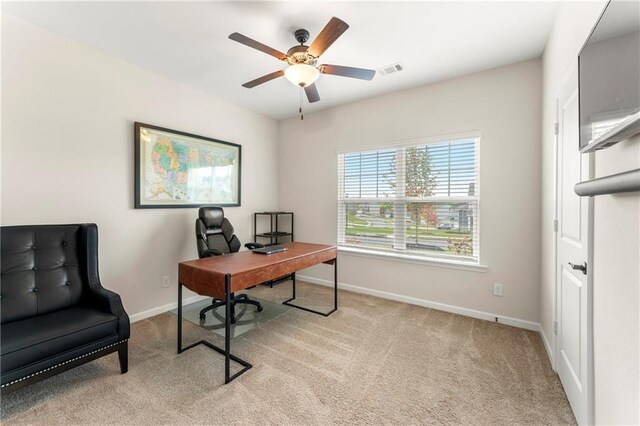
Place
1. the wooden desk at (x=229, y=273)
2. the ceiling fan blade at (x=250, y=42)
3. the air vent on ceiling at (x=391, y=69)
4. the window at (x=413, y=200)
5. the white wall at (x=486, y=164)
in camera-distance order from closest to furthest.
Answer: the ceiling fan blade at (x=250, y=42)
the wooden desk at (x=229, y=273)
the white wall at (x=486, y=164)
the air vent on ceiling at (x=391, y=69)
the window at (x=413, y=200)

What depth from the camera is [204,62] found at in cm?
281

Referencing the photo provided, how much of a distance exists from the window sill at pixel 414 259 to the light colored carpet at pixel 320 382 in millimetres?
620

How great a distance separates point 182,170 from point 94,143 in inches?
33.9

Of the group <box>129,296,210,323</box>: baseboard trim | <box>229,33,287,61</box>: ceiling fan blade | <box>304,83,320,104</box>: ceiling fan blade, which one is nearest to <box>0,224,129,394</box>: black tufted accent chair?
<box>129,296,210,323</box>: baseboard trim

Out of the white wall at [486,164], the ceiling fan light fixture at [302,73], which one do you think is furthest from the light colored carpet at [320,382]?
the ceiling fan light fixture at [302,73]

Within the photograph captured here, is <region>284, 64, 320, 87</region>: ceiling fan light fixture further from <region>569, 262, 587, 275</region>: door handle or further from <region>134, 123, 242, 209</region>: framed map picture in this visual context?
<region>569, 262, 587, 275</region>: door handle

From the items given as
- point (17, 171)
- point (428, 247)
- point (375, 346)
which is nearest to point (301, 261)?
point (375, 346)

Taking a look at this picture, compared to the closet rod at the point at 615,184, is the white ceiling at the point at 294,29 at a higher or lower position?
higher

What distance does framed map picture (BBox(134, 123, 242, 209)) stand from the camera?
2961 millimetres

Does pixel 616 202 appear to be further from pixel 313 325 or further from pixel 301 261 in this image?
pixel 313 325

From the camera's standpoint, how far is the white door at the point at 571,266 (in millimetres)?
1414

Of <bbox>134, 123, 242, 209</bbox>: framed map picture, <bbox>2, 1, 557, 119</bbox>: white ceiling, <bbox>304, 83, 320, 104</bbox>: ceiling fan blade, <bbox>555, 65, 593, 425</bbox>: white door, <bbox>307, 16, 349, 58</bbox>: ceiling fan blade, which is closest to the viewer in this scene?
<bbox>555, 65, 593, 425</bbox>: white door

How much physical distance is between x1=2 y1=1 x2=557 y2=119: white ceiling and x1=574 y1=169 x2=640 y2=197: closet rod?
1.65 metres

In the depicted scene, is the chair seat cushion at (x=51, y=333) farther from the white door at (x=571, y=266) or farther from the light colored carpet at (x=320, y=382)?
the white door at (x=571, y=266)
